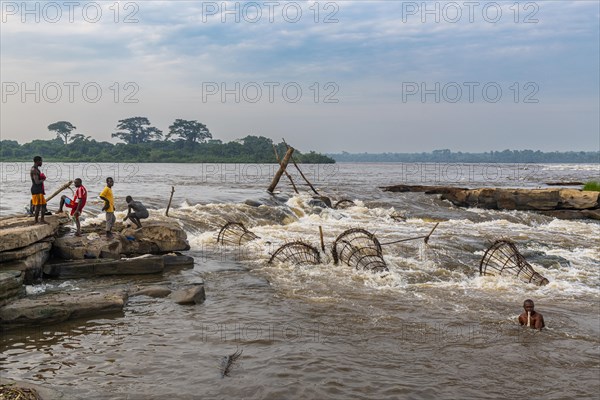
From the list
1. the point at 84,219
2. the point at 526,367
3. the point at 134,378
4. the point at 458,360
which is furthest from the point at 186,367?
the point at 84,219

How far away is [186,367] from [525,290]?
25.6 feet

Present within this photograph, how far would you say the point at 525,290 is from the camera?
11.2 metres

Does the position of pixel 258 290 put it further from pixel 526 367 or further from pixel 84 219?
pixel 84 219

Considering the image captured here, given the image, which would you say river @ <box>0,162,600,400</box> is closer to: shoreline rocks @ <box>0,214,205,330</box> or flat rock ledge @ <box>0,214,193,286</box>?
shoreline rocks @ <box>0,214,205,330</box>

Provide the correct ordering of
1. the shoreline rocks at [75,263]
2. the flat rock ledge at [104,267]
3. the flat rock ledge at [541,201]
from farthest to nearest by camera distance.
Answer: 1. the flat rock ledge at [541,201]
2. the flat rock ledge at [104,267]
3. the shoreline rocks at [75,263]

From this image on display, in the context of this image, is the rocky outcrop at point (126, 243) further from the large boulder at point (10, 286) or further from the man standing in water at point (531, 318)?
the man standing in water at point (531, 318)

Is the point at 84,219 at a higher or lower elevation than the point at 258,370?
higher

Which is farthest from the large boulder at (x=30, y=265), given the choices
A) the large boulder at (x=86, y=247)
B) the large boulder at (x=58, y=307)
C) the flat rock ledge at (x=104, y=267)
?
the large boulder at (x=58, y=307)

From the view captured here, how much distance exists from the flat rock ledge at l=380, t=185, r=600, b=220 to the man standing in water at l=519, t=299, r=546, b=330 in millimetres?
17386

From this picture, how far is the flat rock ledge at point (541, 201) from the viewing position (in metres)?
23.9

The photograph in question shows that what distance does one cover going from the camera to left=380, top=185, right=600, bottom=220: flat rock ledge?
2388 centimetres

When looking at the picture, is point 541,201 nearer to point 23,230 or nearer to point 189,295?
point 189,295

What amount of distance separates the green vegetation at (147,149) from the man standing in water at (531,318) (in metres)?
76.5

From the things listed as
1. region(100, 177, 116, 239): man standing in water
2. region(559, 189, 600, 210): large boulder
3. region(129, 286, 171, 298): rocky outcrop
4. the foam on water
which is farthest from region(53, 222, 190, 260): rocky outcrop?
region(559, 189, 600, 210): large boulder
